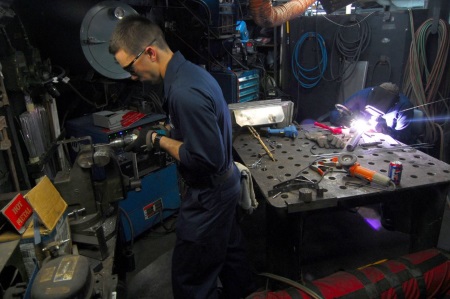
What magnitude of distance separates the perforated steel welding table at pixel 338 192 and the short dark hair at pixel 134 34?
736 mm

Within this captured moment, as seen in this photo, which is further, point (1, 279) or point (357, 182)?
point (357, 182)

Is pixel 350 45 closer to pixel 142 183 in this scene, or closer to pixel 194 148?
pixel 142 183

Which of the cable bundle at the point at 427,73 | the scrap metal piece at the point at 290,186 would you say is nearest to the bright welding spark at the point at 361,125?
the scrap metal piece at the point at 290,186

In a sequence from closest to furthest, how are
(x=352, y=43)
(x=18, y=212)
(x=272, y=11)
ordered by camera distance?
(x=18, y=212), (x=272, y=11), (x=352, y=43)

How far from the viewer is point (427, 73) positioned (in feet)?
9.16

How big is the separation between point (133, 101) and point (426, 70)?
8.06 feet

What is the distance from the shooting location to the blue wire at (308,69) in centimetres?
345

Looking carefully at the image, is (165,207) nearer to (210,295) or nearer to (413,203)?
(210,295)

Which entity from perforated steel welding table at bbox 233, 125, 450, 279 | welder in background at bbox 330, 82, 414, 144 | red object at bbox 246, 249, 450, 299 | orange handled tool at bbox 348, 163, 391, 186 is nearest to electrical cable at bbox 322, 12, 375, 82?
welder in background at bbox 330, 82, 414, 144

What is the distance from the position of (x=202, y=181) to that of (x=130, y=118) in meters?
1.01

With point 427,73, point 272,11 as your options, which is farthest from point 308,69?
point 427,73

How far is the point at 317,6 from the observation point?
13.3ft

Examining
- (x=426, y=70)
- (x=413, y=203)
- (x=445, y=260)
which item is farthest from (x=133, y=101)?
(x=426, y=70)

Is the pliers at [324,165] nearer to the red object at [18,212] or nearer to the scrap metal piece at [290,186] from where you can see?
the scrap metal piece at [290,186]
